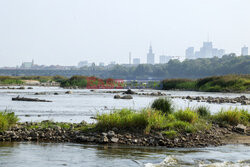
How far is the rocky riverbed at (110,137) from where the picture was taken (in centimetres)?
1488

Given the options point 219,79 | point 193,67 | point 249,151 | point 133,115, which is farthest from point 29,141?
point 193,67

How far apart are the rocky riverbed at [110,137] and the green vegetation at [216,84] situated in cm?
5003

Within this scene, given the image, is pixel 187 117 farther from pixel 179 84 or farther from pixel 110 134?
pixel 179 84

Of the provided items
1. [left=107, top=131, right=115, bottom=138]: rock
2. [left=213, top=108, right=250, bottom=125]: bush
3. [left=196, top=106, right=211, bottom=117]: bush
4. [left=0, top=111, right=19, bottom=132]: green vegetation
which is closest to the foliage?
[left=196, top=106, right=211, bottom=117]: bush

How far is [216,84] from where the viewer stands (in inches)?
2756

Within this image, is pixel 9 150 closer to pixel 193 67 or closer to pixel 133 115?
pixel 133 115

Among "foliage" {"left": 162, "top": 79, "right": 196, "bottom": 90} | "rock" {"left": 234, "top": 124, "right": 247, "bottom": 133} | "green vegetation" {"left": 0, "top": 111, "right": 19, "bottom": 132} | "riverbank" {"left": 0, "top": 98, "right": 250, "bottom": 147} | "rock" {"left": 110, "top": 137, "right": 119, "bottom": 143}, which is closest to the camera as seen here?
"rock" {"left": 110, "top": 137, "right": 119, "bottom": 143}

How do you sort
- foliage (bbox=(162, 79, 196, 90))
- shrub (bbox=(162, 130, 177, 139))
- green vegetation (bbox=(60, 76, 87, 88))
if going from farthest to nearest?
1. green vegetation (bbox=(60, 76, 87, 88))
2. foliage (bbox=(162, 79, 196, 90))
3. shrub (bbox=(162, 130, 177, 139))

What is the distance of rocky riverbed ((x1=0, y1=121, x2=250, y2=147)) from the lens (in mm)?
14883

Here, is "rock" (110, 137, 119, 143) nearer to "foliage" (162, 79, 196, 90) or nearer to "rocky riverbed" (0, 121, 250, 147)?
"rocky riverbed" (0, 121, 250, 147)

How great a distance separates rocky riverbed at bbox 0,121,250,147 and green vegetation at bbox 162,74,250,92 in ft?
164

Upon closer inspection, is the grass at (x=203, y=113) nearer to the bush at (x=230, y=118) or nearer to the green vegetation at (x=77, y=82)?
the bush at (x=230, y=118)

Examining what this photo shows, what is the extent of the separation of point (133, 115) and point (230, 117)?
5.38 meters

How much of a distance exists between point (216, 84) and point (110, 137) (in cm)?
5718
